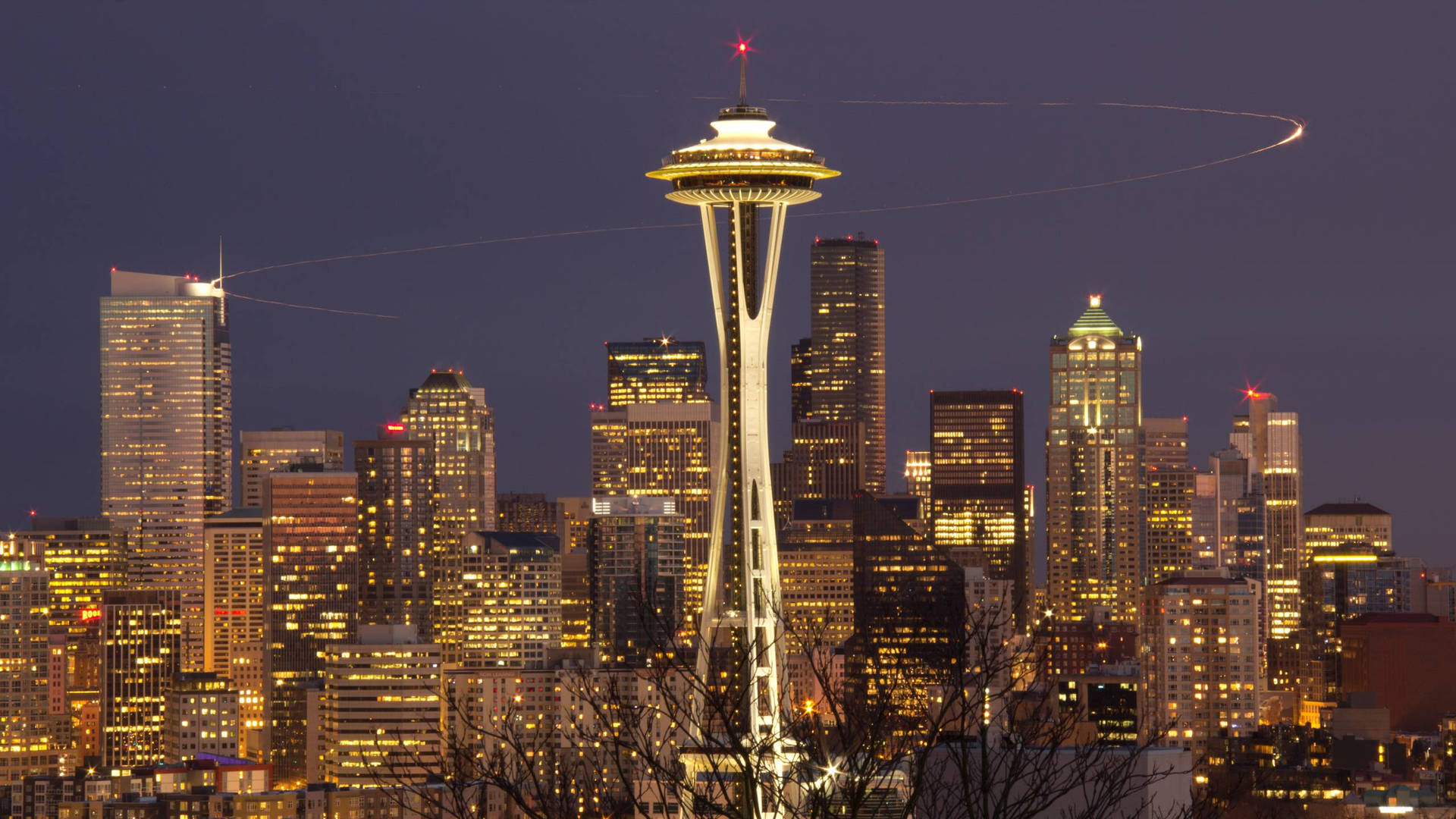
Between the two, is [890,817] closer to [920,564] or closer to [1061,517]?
[920,564]

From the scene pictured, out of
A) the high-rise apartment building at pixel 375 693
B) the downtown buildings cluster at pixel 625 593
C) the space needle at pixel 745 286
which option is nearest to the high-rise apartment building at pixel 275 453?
the downtown buildings cluster at pixel 625 593

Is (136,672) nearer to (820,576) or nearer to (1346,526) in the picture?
(820,576)

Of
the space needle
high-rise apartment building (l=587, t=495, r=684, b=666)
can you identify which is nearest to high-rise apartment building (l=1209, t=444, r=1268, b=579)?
high-rise apartment building (l=587, t=495, r=684, b=666)

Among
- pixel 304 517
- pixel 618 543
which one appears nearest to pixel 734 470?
pixel 618 543

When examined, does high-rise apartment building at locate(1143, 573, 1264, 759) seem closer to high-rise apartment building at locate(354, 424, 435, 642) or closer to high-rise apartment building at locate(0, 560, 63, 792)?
high-rise apartment building at locate(354, 424, 435, 642)

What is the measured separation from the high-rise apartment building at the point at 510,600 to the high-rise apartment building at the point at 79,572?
21039mm

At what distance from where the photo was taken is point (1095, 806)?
18.6 m

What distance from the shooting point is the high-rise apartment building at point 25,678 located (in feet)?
425

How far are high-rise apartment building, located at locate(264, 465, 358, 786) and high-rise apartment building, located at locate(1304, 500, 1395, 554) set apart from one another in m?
67.3

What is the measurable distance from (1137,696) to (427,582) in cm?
5400

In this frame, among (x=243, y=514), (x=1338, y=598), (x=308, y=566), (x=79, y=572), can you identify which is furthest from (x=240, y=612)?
(x=1338, y=598)

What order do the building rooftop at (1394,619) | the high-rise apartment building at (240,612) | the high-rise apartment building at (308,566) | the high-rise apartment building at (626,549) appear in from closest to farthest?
the high-rise apartment building at (240,612), the building rooftop at (1394,619), the high-rise apartment building at (626,549), the high-rise apartment building at (308,566)

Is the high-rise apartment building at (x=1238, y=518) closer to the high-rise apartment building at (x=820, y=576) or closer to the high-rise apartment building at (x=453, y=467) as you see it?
the high-rise apartment building at (x=820, y=576)

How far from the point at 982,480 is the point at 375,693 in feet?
258
